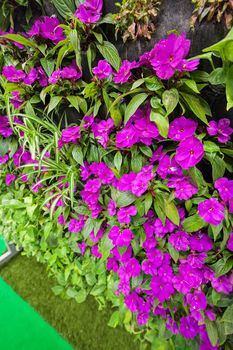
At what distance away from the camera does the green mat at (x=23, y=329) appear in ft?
5.34

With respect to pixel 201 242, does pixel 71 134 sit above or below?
above

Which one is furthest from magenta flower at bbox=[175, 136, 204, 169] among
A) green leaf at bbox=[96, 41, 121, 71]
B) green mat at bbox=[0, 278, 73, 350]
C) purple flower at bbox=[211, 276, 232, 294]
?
green mat at bbox=[0, 278, 73, 350]

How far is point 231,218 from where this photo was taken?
0.98 metres

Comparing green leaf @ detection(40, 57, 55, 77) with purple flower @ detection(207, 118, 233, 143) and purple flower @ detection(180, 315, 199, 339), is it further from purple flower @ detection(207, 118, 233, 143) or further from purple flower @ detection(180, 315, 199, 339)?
purple flower @ detection(180, 315, 199, 339)

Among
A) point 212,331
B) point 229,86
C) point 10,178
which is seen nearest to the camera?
point 229,86

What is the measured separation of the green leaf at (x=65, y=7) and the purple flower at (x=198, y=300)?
46.7 inches

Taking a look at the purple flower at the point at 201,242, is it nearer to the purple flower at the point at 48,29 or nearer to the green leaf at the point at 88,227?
the green leaf at the point at 88,227

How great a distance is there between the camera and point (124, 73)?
0.92 meters

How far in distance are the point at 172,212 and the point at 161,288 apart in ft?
1.36

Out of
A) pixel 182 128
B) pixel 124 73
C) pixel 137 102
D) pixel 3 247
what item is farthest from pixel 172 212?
pixel 3 247

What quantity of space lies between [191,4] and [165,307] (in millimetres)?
1204

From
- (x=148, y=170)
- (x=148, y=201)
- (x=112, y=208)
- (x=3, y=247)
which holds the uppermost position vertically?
(x=148, y=170)

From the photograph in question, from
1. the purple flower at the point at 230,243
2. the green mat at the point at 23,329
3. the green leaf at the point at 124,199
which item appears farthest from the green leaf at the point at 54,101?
the green mat at the point at 23,329

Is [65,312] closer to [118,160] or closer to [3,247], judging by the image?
[3,247]
